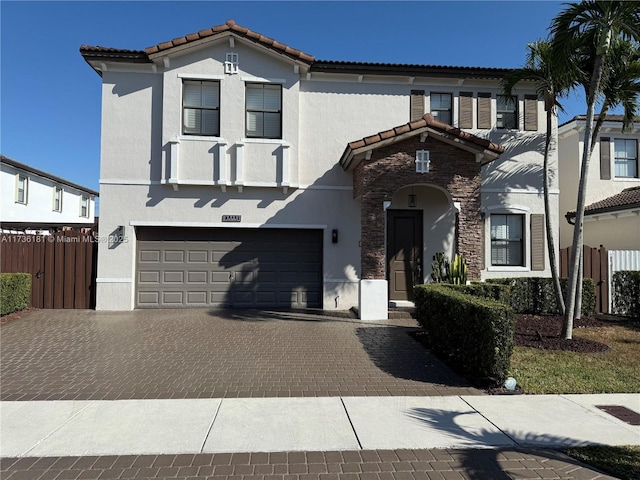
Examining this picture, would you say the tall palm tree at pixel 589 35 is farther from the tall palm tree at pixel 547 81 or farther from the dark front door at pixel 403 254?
the dark front door at pixel 403 254

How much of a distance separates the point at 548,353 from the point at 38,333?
10070 millimetres

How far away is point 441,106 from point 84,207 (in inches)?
1059

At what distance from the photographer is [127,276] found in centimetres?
1160

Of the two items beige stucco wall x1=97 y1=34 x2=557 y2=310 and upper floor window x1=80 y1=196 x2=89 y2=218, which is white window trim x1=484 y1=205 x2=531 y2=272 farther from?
upper floor window x1=80 y1=196 x2=89 y2=218

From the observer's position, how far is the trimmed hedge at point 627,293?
10508 millimetres

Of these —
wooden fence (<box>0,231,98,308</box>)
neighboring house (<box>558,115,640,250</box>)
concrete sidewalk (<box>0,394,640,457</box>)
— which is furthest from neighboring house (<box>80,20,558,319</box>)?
concrete sidewalk (<box>0,394,640,457</box>)

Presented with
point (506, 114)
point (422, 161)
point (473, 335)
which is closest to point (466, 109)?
point (506, 114)

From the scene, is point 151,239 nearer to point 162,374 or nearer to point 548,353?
point 162,374

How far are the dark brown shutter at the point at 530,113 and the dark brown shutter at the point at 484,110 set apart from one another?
1.18 metres

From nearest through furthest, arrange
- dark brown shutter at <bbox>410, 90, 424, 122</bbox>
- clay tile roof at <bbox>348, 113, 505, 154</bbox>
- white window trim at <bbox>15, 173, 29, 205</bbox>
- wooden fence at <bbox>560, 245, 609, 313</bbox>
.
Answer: clay tile roof at <bbox>348, 113, 505, 154</bbox> → wooden fence at <bbox>560, 245, 609, 313</bbox> → dark brown shutter at <bbox>410, 90, 424, 122</bbox> → white window trim at <bbox>15, 173, 29, 205</bbox>

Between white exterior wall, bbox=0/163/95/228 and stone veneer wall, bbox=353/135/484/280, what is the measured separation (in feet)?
63.5

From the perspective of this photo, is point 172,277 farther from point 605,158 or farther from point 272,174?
point 605,158

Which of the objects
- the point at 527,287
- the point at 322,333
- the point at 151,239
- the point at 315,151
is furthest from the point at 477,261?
the point at 151,239

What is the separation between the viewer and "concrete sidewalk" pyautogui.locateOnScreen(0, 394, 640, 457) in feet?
12.9
